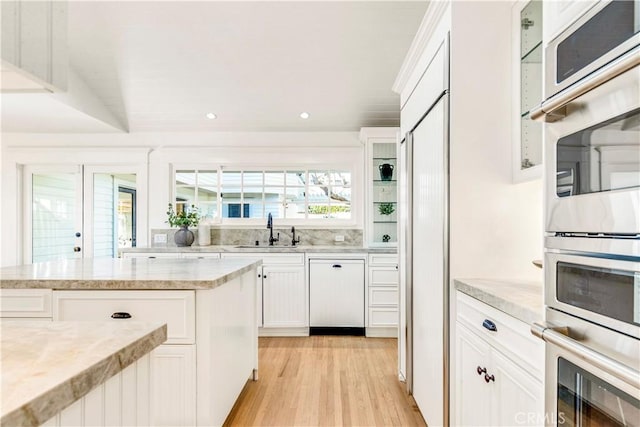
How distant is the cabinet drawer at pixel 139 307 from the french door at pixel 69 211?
115 inches

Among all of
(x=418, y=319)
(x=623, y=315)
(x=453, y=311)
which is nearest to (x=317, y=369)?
(x=418, y=319)

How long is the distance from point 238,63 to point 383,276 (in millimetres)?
2512

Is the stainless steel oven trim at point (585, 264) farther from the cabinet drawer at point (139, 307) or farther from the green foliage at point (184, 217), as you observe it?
the green foliage at point (184, 217)

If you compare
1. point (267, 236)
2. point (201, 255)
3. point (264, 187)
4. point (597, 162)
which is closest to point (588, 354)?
point (597, 162)

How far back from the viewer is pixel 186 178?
4.57 meters

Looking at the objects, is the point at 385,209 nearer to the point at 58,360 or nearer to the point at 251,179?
the point at 251,179

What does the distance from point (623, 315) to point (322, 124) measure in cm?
385

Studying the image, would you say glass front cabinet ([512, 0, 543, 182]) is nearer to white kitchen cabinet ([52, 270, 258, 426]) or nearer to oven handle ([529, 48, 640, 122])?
oven handle ([529, 48, 640, 122])

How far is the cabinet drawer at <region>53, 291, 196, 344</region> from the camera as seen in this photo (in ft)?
5.70

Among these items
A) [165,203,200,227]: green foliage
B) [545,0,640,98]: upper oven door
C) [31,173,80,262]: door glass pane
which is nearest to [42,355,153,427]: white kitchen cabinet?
[545,0,640,98]: upper oven door

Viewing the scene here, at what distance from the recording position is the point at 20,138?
4.43 metres

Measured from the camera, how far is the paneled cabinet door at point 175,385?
1.74m

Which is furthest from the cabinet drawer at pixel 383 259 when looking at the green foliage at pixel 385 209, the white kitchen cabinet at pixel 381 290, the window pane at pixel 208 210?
the window pane at pixel 208 210

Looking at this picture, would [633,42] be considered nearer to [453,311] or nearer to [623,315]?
[623,315]
